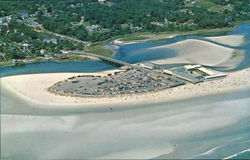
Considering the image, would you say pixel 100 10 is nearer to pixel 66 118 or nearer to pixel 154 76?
pixel 154 76

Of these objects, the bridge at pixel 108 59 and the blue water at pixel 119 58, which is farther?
the bridge at pixel 108 59

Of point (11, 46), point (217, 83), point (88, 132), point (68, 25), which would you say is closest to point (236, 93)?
point (217, 83)

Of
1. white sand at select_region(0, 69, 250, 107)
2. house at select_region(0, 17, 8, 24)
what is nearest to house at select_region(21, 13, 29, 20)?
house at select_region(0, 17, 8, 24)

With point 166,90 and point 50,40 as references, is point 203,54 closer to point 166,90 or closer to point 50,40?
point 166,90

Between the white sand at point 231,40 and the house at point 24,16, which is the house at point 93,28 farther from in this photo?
the white sand at point 231,40

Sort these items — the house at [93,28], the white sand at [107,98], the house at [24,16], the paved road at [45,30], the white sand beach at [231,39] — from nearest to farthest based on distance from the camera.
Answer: the white sand at [107,98] < the white sand beach at [231,39] < the paved road at [45,30] < the house at [93,28] < the house at [24,16]

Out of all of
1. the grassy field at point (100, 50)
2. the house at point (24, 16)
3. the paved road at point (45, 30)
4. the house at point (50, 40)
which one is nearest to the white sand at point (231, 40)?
the grassy field at point (100, 50)
